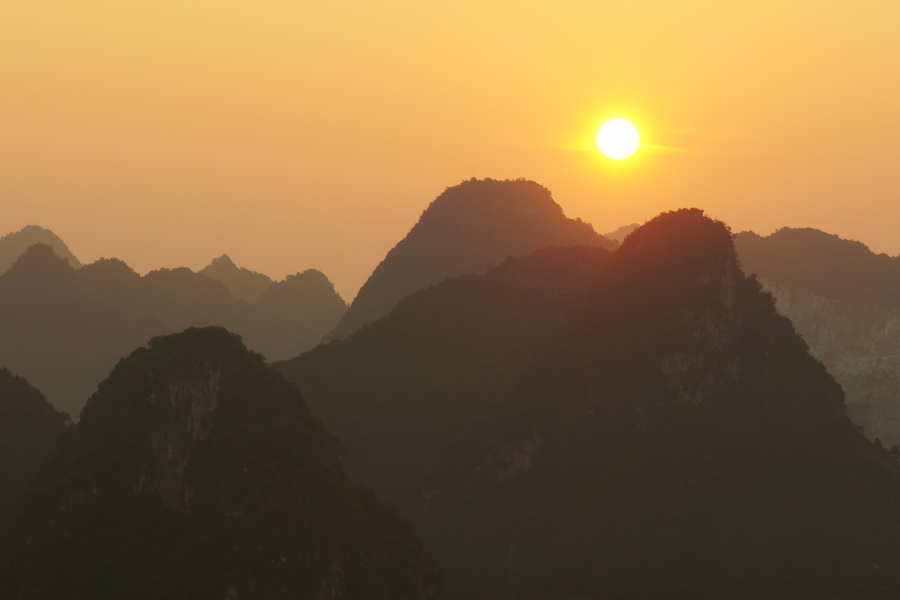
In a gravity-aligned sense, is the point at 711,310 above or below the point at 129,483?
above

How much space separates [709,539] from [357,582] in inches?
1333

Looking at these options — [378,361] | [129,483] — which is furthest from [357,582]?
[378,361]

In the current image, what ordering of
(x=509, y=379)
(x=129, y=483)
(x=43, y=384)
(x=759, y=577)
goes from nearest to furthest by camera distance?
(x=129, y=483) → (x=759, y=577) → (x=509, y=379) → (x=43, y=384)

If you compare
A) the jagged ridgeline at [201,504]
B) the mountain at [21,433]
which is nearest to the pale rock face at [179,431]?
the jagged ridgeline at [201,504]

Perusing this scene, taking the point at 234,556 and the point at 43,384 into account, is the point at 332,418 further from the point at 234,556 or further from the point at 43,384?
the point at 43,384

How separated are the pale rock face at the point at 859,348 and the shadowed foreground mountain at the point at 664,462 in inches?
2045

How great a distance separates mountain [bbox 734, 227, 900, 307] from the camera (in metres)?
182

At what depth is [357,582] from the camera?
202 feet

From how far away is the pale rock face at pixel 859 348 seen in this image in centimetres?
15012

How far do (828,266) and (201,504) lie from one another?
150 metres

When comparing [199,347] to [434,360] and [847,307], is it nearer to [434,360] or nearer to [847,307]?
[434,360]

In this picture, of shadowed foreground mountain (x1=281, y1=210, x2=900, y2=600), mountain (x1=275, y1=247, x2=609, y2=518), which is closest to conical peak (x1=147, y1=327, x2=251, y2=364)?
shadowed foreground mountain (x1=281, y1=210, x2=900, y2=600)

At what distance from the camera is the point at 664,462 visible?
91.6 m

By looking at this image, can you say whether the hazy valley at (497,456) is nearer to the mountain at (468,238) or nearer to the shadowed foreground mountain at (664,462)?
the shadowed foreground mountain at (664,462)
